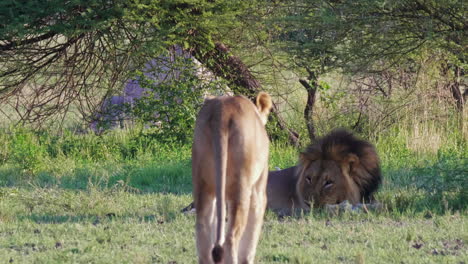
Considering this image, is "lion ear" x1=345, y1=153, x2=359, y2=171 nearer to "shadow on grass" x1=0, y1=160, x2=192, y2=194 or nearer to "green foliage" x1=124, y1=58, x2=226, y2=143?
"shadow on grass" x1=0, y1=160, x2=192, y2=194

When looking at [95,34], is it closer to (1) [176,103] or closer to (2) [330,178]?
(1) [176,103]

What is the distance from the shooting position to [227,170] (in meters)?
4.26

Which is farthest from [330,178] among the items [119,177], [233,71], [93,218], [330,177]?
[233,71]

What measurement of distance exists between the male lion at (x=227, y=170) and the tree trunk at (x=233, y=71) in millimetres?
7851

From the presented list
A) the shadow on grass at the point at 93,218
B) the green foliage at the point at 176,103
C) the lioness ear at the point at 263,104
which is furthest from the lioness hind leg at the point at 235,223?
the green foliage at the point at 176,103

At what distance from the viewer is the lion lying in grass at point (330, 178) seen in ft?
24.1

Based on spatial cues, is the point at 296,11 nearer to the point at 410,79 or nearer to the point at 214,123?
the point at 410,79

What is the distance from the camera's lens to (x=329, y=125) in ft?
41.6

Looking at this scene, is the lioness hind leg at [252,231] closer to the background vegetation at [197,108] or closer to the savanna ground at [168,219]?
the savanna ground at [168,219]

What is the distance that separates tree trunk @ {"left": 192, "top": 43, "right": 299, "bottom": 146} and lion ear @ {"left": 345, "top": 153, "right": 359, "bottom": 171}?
4793 mm

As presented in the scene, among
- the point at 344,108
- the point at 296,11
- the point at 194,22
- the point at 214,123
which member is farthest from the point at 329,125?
the point at 214,123

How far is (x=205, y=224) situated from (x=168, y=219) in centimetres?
268

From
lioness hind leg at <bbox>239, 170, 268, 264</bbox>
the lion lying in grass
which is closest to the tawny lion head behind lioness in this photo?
the lion lying in grass

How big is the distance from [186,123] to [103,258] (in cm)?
636
